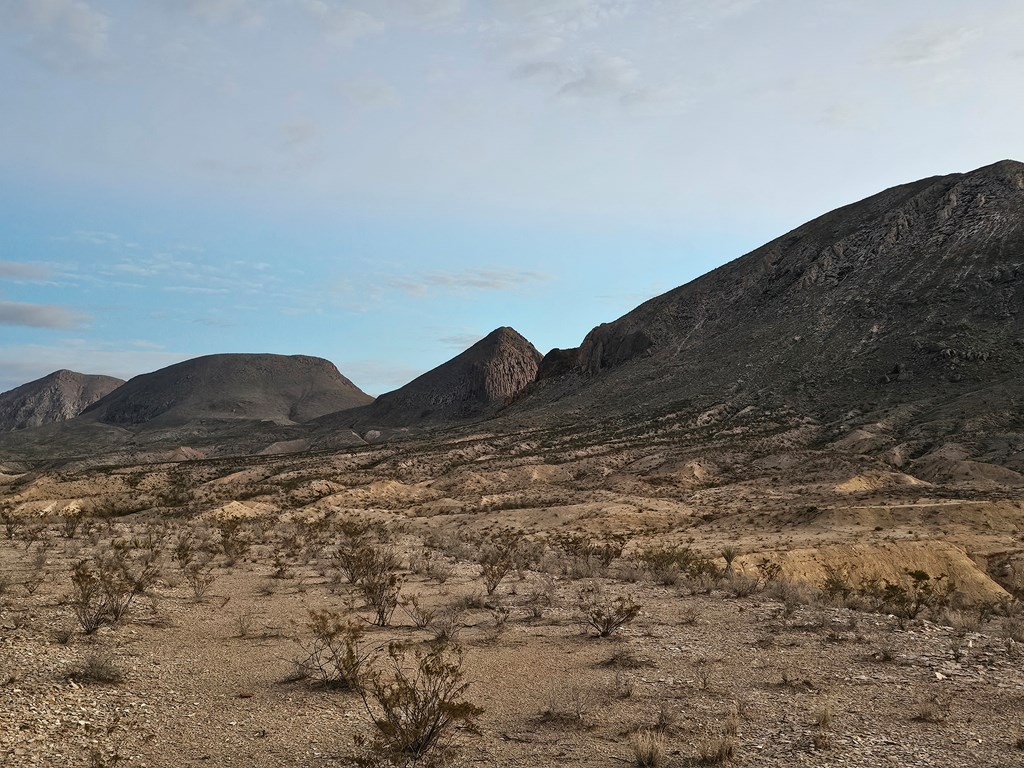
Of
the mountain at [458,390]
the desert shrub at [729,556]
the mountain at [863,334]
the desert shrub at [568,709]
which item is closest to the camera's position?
the desert shrub at [568,709]

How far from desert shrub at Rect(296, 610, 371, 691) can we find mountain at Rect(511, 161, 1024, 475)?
4841 cm

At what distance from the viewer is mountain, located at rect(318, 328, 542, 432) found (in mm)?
150875

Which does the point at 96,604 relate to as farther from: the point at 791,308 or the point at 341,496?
the point at 791,308

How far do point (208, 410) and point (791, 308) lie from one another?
133159mm

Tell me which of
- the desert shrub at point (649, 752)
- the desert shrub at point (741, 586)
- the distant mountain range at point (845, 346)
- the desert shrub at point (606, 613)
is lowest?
the desert shrub at point (741, 586)

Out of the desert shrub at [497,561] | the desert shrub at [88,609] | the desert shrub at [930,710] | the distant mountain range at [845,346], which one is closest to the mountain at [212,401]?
the distant mountain range at [845,346]

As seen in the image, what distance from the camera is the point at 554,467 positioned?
55562 millimetres

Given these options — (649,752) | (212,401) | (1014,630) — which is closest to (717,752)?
(649,752)

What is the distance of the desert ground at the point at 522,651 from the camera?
292 inches

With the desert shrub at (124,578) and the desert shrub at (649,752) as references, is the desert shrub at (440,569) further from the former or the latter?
the desert shrub at (649,752)

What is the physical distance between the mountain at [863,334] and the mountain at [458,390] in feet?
165

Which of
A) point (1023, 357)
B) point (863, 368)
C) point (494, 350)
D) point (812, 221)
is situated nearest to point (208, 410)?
point (494, 350)

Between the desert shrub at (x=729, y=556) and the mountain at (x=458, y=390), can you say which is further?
the mountain at (x=458, y=390)

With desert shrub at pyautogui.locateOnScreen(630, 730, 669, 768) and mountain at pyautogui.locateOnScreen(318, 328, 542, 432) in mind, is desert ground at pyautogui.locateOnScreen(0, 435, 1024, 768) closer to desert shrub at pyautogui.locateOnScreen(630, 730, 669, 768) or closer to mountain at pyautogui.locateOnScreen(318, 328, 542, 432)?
desert shrub at pyautogui.locateOnScreen(630, 730, 669, 768)
